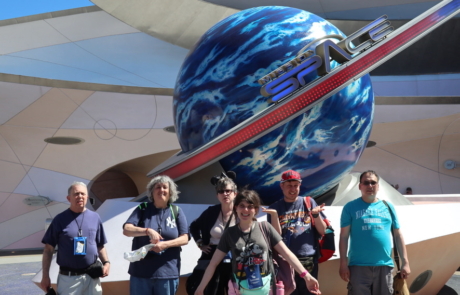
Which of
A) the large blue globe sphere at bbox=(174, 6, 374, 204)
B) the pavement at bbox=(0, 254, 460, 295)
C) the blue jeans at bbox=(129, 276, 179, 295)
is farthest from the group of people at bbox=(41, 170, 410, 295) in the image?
the pavement at bbox=(0, 254, 460, 295)

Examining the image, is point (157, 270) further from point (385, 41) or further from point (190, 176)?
point (385, 41)

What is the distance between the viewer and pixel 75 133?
575 inches

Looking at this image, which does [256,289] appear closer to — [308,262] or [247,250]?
[247,250]

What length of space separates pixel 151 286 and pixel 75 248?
63 cm

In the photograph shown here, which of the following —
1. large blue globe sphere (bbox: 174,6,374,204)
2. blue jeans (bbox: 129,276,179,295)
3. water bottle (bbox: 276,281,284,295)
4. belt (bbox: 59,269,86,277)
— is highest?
large blue globe sphere (bbox: 174,6,374,204)

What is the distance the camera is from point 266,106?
17.0ft

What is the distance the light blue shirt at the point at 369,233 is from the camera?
3811 mm

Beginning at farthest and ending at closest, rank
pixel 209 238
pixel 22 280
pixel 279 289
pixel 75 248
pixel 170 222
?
1. pixel 22 280
2. pixel 209 238
3. pixel 170 222
4. pixel 75 248
5. pixel 279 289

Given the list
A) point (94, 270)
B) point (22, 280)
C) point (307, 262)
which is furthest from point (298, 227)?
point (22, 280)

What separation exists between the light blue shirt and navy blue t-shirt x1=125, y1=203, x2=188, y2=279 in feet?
4.33

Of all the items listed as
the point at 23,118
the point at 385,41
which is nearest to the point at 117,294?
the point at 385,41

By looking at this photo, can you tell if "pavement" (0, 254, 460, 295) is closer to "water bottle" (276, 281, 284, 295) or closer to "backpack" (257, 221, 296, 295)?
"backpack" (257, 221, 296, 295)

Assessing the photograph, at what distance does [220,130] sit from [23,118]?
34.0 ft

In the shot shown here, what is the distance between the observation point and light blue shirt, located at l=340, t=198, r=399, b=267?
381 cm
